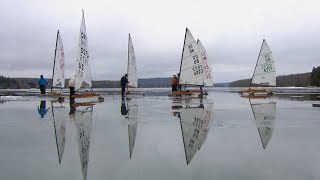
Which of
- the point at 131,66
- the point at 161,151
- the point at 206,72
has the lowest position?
the point at 161,151

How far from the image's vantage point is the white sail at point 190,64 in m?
32.9

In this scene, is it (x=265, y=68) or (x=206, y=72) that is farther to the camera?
(x=206, y=72)

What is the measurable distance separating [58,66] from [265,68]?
68.7 feet

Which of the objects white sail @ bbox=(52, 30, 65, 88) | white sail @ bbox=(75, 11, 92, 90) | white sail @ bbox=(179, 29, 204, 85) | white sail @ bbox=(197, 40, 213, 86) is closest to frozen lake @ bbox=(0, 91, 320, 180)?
white sail @ bbox=(75, 11, 92, 90)

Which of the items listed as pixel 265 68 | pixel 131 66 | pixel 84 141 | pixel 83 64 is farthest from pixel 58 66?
pixel 84 141

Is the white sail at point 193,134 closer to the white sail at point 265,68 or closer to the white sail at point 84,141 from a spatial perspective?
the white sail at point 84,141

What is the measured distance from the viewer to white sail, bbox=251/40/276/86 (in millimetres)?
39709

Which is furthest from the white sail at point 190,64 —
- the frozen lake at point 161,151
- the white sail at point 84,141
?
the frozen lake at point 161,151

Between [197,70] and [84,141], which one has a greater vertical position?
[197,70]

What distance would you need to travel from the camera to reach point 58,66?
3816 cm

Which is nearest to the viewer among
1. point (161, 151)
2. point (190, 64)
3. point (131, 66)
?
point (161, 151)

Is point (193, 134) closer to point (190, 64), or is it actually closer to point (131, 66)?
point (190, 64)

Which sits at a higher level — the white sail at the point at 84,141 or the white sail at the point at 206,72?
the white sail at the point at 206,72

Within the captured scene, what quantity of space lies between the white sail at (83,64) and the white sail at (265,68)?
18584mm
